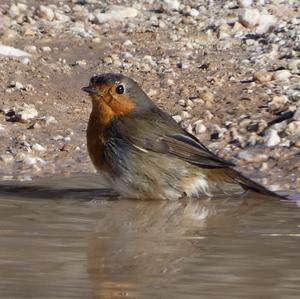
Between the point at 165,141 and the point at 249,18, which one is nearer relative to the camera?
the point at 165,141

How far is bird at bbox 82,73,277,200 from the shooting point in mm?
8250

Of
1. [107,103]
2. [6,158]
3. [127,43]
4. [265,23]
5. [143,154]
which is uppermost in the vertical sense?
[265,23]

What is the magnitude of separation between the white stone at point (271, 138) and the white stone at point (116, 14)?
109 inches

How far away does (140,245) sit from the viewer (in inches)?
255

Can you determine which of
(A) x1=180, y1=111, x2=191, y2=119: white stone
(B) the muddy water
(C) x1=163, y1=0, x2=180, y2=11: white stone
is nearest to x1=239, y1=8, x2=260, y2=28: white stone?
(C) x1=163, y1=0, x2=180, y2=11: white stone

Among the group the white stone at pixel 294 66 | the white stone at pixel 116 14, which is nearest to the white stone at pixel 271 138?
the white stone at pixel 294 66

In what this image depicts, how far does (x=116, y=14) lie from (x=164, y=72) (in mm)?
1236

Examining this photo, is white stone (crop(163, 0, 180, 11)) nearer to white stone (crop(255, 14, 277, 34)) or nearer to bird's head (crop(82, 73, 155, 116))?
white stone (crop(255, 14, 277, 34))

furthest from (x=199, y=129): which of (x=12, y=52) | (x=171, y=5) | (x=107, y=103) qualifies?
(x=171, y=5)

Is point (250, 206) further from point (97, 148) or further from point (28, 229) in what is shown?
point (28, 229)

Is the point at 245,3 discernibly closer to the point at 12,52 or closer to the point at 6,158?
the point at 12,52

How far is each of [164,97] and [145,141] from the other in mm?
1993

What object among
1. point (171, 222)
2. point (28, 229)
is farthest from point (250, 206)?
point (28, 229)

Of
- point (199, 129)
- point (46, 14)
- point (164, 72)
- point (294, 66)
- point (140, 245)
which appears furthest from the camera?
point (46, 14)
